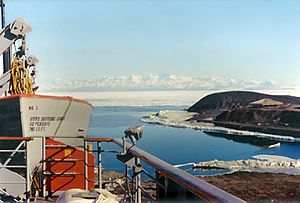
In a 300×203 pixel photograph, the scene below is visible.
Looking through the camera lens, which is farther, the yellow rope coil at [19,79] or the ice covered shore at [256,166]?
the ice covered shore at [256,166]

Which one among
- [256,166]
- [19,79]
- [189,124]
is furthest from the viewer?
[189,124]

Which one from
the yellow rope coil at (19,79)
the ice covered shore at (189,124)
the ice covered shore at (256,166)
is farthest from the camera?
the ice covered shore at (189,124)

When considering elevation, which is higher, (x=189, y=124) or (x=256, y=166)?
(x=256, y=166)

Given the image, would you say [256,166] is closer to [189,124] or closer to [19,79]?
[19,79]

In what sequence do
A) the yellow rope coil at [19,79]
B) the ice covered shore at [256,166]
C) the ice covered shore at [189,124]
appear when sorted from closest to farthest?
the yellow rope coil at [19,79]
the ice covered shore at [256,166]
the ice covered shore at [189,124]

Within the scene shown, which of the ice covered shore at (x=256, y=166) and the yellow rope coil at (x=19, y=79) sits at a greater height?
the yellow rope coil at (x=19, y=79)

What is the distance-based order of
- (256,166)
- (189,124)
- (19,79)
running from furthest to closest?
1. (189,124)
2. (256,166)
3. (19,79)

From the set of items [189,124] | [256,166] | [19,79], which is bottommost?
[189,124]

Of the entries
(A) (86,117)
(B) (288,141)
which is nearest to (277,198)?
(A) (86,117)

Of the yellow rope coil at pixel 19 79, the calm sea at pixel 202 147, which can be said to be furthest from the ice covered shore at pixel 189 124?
the yellow rope coil at pixel 19 79

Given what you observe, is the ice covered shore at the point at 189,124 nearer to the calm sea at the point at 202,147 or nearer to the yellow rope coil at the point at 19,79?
the calm sea at the point at 202,147

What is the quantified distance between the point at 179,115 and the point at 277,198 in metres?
41.1

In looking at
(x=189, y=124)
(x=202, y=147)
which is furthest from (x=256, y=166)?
(x=189, y=124)

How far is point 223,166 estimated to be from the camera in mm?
16953
